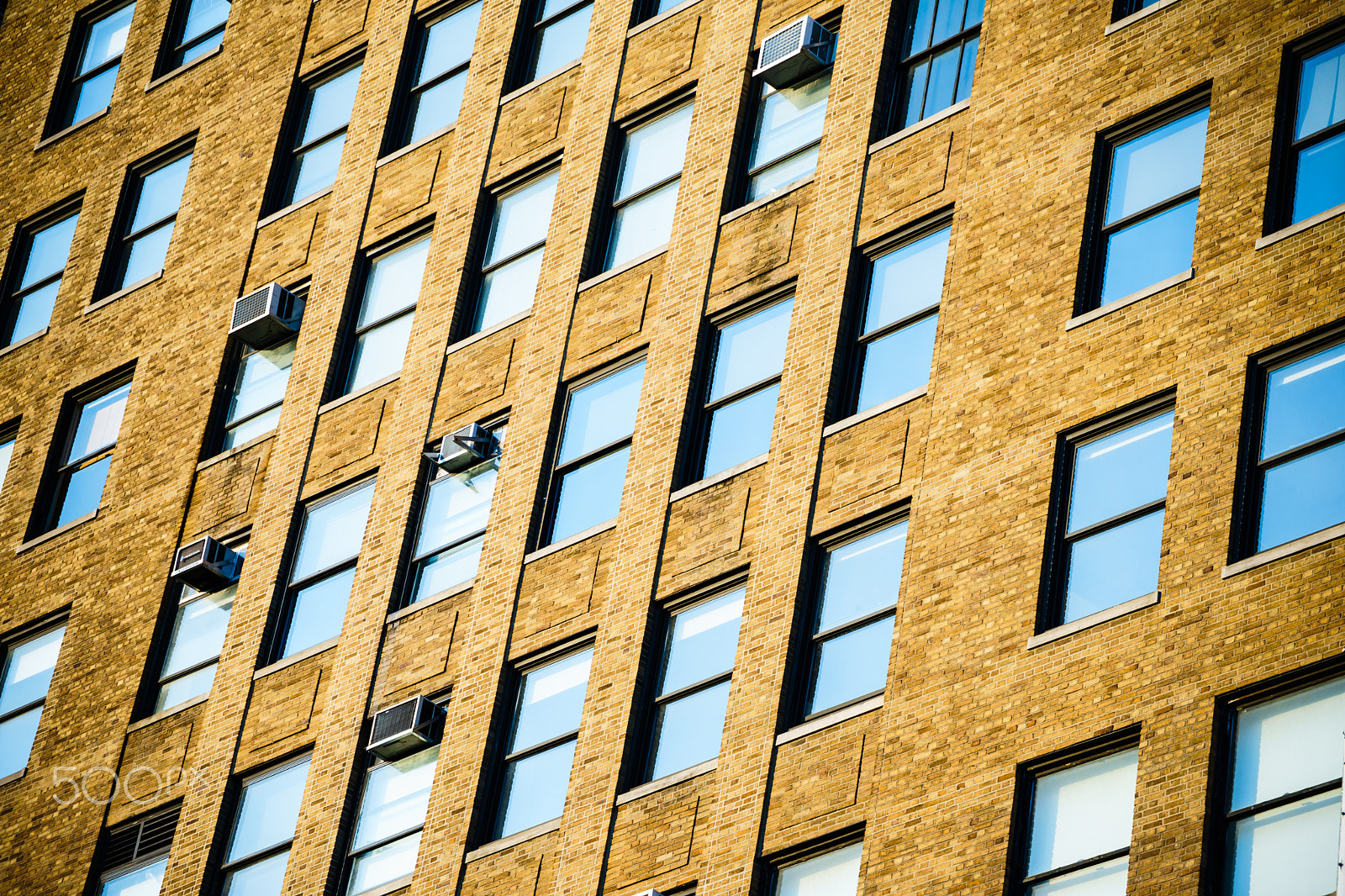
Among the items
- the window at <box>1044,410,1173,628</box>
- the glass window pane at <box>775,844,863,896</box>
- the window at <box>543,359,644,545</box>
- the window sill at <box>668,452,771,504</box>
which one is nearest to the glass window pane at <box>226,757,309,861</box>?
the window at <box>543,359,644,545</box>

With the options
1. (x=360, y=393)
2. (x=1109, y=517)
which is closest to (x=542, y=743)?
(x=360, y=393)

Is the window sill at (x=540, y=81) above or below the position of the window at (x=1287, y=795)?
above

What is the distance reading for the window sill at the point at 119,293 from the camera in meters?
34.2

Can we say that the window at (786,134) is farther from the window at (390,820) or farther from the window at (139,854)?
the window at (139,854)

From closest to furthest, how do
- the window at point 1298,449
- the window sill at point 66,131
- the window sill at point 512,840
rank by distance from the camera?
1. the window at point 1298,449
2. the window sill at point 512,840
3. the window sill at point 66,131

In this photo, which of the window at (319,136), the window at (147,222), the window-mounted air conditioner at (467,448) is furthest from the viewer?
the window at (147,222)

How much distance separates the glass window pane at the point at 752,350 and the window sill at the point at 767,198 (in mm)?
1439

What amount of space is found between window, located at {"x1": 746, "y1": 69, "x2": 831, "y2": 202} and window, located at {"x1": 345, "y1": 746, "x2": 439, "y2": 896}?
823 cm

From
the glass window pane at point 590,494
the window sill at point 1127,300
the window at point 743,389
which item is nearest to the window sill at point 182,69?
the glass window pane at point 590,494

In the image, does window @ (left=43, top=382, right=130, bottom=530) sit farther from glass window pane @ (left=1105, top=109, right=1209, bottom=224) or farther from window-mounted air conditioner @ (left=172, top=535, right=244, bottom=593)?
glass window pane @ (left=1105, top=109, right=1209, bottom=224)

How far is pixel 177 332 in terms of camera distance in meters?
33.0

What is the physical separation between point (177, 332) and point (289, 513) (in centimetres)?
489

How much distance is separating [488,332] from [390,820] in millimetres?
6622

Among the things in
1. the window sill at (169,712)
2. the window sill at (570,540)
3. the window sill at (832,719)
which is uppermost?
the window sill at (570,540)
